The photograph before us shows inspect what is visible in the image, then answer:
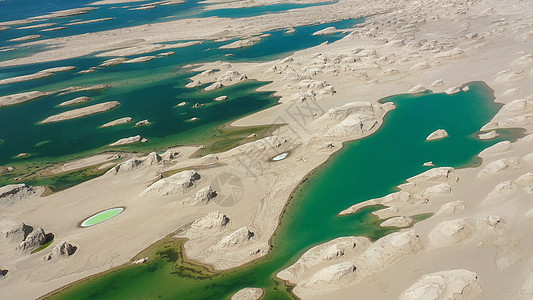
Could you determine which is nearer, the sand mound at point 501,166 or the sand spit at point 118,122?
the sand mound at point 501,166

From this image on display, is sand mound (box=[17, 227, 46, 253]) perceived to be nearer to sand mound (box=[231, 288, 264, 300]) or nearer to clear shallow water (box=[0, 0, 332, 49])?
sand mound (box=[231, 288, 264, 300])

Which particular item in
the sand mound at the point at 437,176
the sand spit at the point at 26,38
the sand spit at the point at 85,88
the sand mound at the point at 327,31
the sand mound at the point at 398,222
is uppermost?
the sand spit at the point at 26,38

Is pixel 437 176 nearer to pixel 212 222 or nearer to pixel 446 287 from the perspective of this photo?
pixel 446 287

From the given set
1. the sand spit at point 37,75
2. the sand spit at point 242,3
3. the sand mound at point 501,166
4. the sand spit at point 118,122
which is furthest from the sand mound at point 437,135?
the sand spit at point 242,3

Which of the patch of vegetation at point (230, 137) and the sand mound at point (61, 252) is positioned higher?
the patch of vegetation at point (230, 137)

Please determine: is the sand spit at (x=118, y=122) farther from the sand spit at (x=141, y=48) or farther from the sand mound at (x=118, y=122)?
the sand spit at (x=141, y=48)

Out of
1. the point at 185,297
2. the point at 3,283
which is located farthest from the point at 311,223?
the point at 3,283
